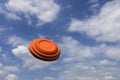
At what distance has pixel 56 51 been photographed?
9962cm

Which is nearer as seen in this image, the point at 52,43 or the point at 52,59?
the point at 52,59

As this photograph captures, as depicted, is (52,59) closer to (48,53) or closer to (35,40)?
(48,53)

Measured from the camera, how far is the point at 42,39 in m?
105

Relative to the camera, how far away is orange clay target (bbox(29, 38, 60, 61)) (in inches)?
3792

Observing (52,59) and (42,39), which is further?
(42,39)

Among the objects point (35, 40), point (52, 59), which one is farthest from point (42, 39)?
point (52, 59)

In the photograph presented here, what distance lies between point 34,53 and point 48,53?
3.27m

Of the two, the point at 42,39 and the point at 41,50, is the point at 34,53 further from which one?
the point at 42,39

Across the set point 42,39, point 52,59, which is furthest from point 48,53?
point 42,39

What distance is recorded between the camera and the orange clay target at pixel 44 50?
316 ft

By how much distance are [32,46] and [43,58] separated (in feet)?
17.0

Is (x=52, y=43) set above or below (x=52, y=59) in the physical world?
above

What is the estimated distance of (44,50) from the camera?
97.6 meters

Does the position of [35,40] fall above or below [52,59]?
above
